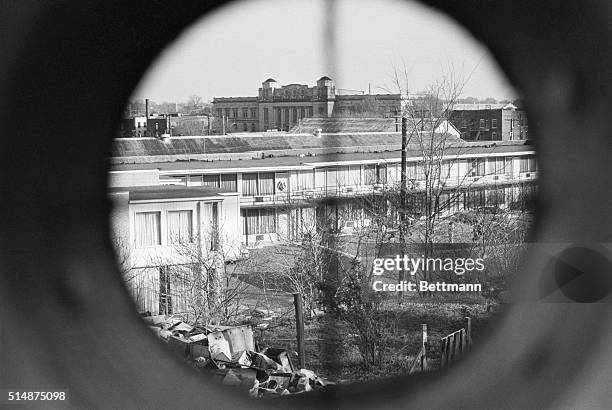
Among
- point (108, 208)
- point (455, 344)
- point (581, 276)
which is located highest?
point (108, 208)

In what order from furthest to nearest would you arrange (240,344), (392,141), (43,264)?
(240,344) → (392,141) → (43,264)

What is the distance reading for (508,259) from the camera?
8.11 feet

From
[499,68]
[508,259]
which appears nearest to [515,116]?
[499,68]

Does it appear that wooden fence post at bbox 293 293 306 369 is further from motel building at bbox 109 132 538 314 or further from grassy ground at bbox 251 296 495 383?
motel building at bbox 109 132 538 314

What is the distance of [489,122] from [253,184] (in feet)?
2.61

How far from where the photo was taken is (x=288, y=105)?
2.61 metres

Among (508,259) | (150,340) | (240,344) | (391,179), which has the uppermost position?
(391,179)

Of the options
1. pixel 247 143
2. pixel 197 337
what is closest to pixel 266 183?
pixel 247 143

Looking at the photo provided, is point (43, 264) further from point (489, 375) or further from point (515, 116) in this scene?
point (515, 116)

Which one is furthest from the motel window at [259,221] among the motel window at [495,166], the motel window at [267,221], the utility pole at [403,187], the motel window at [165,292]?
the motel window at [495,166]

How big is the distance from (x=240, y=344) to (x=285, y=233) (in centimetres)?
52

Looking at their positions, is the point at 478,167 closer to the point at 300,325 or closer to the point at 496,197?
Result: the point at 496,197

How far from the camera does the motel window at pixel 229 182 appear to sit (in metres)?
2.49

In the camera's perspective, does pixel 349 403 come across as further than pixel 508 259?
No
